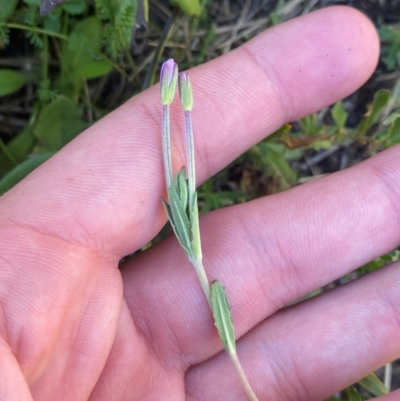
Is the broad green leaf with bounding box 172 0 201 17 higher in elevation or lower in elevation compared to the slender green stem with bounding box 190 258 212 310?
higher

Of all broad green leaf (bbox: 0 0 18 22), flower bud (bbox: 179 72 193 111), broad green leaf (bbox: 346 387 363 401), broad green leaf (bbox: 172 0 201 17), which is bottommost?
broad green leaf (bbox: 346 387 363 401)

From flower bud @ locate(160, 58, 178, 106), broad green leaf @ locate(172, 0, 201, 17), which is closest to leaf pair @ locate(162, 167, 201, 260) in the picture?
flower bud @ locate(160, 58, 178, 106)

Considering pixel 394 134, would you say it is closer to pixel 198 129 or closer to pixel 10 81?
pixel 198 129

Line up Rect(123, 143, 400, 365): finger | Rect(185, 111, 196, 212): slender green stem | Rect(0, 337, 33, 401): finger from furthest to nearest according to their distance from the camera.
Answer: Rect(123, 143, 400, 365): finger → Rect(185, 111, 196, 212): slender green stem → Rect(0, 337, 33, 401): finger

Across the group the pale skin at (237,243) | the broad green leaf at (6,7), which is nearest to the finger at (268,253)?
the pale skin at (237,243)

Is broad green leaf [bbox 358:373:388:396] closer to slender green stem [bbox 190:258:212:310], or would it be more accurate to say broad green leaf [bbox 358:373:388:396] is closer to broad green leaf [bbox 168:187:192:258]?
slender green stem [bbox 190:258:212:310]

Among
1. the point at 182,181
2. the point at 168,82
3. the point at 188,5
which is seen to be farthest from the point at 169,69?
the point at 188,5
